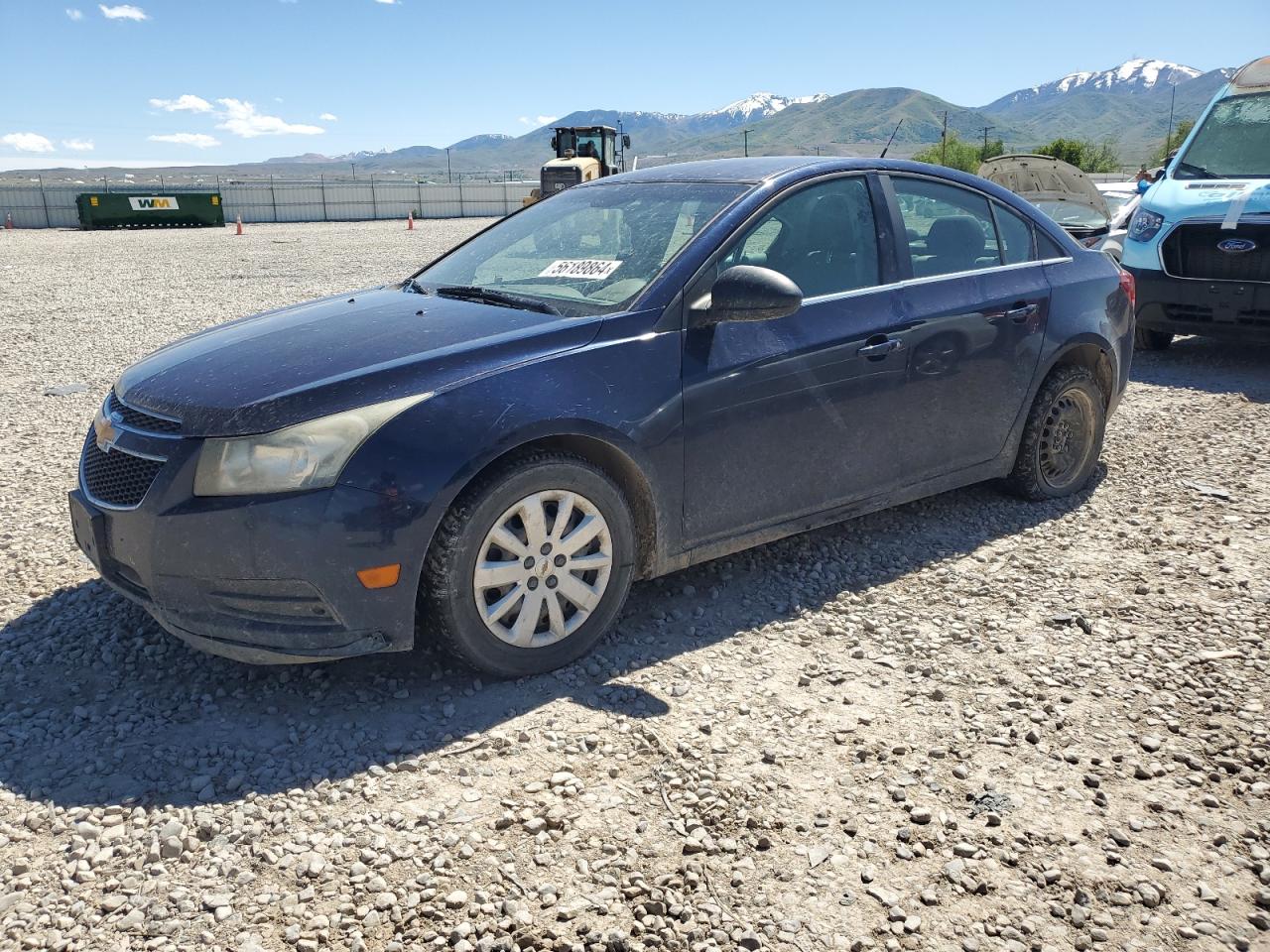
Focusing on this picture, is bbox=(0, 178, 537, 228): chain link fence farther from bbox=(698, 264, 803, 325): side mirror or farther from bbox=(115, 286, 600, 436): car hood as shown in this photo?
bbox=(698, 264, 803, 325): side mirror

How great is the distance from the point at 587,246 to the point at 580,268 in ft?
0.68

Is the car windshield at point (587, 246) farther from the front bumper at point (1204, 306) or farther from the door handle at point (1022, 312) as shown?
the front bumper at point (1204, 306)

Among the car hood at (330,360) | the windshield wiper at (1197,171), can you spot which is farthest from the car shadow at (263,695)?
the windshield wiper at (1197,171)

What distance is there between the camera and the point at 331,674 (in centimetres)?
361

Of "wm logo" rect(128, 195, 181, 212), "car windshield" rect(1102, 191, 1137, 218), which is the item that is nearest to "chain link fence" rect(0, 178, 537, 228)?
"wm logo" rect(128, 195, 181, 212)

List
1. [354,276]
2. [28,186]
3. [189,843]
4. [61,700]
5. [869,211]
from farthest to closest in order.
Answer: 1. [28,186]
2. [354,276]
3. [869,211]
4. [61,700]
5. [189,843]

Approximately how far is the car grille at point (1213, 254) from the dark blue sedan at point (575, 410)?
4205 mm

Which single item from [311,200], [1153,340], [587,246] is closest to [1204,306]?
[1153,340]

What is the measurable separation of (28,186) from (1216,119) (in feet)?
141

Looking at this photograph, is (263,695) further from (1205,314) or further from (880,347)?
(1205,314)

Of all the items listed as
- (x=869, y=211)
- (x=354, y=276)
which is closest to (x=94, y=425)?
(x=869, y=211)

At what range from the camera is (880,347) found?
4.23 m

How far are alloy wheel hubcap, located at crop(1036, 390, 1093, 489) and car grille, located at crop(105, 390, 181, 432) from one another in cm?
399

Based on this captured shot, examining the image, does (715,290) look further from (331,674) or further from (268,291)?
(268,291)
